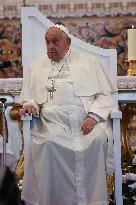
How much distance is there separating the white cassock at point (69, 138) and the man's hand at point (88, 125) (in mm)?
39

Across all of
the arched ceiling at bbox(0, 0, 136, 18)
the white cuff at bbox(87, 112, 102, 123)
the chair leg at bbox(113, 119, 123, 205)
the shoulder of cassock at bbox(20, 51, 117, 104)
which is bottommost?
the chair leg at bbox(113, 119, 123, 205)

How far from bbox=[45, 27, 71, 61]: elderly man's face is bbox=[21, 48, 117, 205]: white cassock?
0.12 metres

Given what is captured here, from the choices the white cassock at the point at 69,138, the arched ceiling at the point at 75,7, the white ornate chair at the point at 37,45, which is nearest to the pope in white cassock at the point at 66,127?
the white cassock at the point at 69,138

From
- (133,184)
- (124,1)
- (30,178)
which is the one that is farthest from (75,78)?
(124,1)

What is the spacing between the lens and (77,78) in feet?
12.4

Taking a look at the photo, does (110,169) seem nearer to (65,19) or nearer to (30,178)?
(30,178)

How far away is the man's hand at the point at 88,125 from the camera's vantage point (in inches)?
135

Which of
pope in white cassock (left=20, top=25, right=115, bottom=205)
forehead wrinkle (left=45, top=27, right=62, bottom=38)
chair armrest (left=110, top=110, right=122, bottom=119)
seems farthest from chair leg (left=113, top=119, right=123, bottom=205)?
forehead wrinkle (left=45, top=27, right=62, bottom=38)

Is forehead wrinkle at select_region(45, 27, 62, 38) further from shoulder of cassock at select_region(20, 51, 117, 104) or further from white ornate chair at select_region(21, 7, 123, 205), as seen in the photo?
white ornate chair at select_region(21, 7, 123, 205)

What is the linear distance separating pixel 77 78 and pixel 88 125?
0.53 m

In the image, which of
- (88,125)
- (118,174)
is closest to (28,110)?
(88,125)

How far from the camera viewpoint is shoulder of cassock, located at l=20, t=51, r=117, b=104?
3723 millimetres

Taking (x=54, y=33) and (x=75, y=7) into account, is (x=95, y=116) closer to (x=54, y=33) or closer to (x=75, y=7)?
(x=54, y=33)

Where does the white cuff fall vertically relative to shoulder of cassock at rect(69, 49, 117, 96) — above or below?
below
